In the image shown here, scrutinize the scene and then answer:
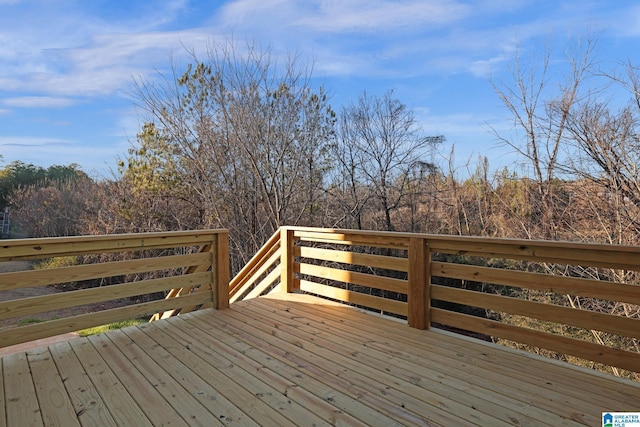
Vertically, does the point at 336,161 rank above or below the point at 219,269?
above

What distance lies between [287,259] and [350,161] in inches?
161

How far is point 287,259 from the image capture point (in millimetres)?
4145

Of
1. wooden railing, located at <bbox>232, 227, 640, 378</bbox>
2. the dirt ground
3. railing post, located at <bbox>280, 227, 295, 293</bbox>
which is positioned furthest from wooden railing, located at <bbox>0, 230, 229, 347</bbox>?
the dirt ground

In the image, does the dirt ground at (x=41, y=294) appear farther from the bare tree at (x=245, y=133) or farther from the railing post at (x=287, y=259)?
the railing post at (x=287, y=259)

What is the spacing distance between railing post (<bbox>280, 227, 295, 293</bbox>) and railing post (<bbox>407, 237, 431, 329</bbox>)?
165 cm

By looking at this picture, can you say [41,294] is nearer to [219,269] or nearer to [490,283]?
[219,269]

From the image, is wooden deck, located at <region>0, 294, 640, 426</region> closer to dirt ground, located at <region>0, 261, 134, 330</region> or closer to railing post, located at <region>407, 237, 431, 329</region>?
railing post, located at <region>407, 237, 431, 329</region>

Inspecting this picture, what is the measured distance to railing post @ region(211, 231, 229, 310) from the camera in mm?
3553

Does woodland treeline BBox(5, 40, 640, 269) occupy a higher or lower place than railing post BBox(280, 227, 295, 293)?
higher

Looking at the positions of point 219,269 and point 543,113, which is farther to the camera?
point 543,113

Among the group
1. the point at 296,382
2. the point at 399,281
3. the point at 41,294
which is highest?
the point at 399,281

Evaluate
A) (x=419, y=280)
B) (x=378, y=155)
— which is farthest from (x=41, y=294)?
(x=419, y=280)

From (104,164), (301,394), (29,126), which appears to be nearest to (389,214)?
(301,394)

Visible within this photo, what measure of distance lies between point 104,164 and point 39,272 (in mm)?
7275
